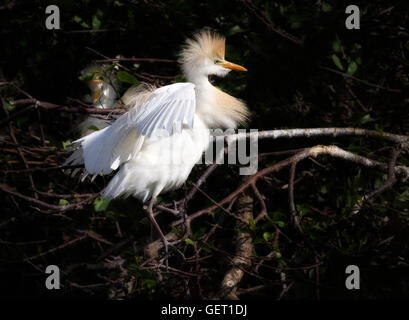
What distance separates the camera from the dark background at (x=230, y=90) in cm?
207

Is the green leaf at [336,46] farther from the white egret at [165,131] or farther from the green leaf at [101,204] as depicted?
the green leaf at [101,204]

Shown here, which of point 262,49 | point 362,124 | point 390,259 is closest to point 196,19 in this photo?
point 262,49

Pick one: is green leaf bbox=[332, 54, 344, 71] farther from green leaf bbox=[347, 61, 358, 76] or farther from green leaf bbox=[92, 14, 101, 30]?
green leaf bbox=[92, 14, 101, 30]

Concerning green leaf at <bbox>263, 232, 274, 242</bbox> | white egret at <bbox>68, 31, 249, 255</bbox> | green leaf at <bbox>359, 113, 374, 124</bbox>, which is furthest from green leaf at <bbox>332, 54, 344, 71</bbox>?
green leaf at <bbox>263, 232, 274, 242</bbox>

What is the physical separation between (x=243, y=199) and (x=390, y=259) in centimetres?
75

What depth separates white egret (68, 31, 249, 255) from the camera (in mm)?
1586

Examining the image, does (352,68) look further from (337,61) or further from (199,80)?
(199,80)

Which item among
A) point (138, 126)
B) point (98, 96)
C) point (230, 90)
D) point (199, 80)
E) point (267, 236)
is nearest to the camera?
point (138, 126)

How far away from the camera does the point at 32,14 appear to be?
237 cm

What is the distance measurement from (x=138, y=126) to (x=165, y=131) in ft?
0.68

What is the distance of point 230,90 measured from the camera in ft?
7.27

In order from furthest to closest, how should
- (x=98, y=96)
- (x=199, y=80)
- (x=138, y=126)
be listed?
(x=98, y=96) → (x=199, y=80) → (x=138, y=126)

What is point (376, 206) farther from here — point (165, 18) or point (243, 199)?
point (165, 18)

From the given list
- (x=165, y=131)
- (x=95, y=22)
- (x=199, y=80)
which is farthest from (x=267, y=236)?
(x=95, y=22)
